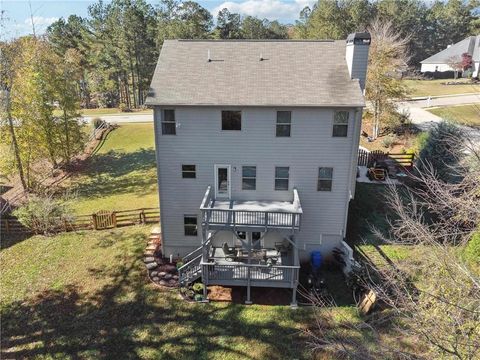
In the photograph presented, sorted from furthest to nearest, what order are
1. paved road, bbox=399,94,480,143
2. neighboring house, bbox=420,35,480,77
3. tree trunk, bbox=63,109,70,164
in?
neighboring house, bbox=420,35,480,77
paved road, bbox=399,94,480,143
tree trunk, bbox=63,109,70,164

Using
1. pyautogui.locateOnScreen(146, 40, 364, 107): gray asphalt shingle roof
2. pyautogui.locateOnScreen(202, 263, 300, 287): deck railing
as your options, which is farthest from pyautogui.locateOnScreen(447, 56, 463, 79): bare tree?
pyautogui.locateOnScreen(202, 263, 300, 287): deck railing

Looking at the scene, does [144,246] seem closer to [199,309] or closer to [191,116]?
Answer: [199,309]

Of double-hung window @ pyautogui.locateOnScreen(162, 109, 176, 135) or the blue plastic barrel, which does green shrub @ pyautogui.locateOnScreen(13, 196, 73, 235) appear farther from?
the blue plastic barrel

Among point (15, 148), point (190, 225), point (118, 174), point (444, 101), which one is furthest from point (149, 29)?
point (190, 225)

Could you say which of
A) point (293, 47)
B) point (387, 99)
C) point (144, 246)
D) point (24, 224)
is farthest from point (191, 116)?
point (387, 99)

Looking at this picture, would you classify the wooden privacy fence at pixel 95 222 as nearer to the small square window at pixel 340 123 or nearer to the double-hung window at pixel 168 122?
the double-hung window at pixel 168 122

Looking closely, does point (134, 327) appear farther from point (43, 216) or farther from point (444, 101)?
point (444, 101)
